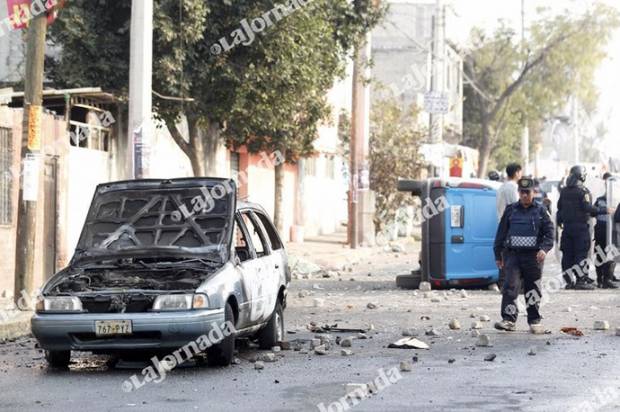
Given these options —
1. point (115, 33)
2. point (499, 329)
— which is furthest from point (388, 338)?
point (115, 33)

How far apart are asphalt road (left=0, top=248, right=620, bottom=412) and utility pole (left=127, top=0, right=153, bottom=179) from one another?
4299mm

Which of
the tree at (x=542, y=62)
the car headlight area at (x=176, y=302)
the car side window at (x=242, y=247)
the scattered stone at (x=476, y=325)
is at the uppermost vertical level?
the tree at (x=542, y=62)

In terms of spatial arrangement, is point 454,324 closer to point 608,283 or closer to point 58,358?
A: point 58,358

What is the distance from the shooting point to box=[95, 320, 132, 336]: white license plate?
428 inches

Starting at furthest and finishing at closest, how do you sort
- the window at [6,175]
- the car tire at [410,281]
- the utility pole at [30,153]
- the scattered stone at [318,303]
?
the car tire at [410,281] < the window at [6,175] < the scattered stone at [318,303] < the utility pole at [30,153]

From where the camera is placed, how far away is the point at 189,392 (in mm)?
9922

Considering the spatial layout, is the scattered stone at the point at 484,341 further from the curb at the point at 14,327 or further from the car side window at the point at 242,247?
the curb at the point at 14,327

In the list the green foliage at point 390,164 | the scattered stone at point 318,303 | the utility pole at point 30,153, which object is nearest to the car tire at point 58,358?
the utility pole at point 30,153

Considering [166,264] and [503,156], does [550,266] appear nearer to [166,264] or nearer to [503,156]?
[166,264]

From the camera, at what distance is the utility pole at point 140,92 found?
18.8 meters

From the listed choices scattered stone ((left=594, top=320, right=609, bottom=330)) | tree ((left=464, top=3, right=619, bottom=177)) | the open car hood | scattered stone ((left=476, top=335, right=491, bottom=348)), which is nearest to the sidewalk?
the open car hood

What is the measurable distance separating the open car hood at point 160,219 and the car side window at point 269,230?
899mm

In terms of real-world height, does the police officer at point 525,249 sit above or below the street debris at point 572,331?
above

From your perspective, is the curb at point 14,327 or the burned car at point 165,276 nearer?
the burned car at point 165,276
